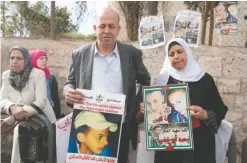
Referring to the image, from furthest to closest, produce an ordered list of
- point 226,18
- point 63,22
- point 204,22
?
point 63,22
point 204,22
point 226,18

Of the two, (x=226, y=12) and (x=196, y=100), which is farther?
(x=226, y=12)

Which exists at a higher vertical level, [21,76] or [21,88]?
[21,76]

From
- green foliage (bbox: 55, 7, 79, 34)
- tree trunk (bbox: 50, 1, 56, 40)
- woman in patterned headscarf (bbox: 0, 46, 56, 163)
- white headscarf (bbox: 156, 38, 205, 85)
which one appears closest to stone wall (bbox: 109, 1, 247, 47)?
green foliage (bbox: 55, 7, 79, 34)

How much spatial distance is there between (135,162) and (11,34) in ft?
8.86

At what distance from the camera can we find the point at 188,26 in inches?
159

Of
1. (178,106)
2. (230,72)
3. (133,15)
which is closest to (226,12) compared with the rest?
(230,72)

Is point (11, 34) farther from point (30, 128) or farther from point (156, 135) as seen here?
point (156, 135)

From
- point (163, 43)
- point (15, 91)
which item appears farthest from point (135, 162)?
point (163, 43)

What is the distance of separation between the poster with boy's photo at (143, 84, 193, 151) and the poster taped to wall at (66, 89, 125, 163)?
21 centimetres

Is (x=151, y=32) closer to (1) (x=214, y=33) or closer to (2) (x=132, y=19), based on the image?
(2) (x=132, y=19)

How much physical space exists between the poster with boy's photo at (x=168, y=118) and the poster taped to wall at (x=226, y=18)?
205 centimetres

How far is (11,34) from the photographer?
4594 mm

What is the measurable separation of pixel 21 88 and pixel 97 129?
45.3 inches

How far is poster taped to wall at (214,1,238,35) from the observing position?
4.05m
